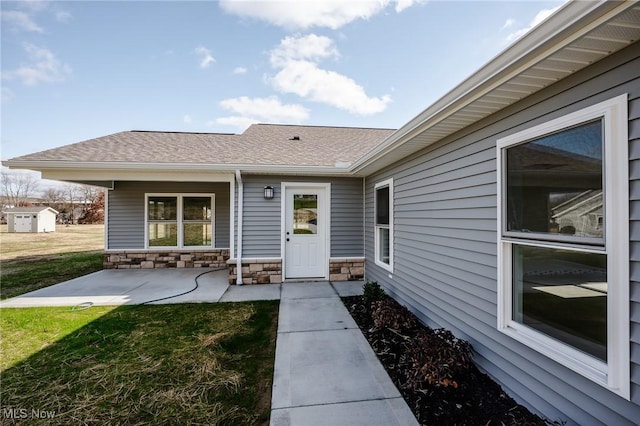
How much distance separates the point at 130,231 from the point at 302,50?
22.4 feet

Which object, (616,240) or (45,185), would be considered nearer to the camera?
(616,240)

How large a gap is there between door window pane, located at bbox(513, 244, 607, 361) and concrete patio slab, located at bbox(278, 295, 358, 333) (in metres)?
2.08

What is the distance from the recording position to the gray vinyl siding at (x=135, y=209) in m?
7.56

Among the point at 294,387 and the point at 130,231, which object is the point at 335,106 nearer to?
the point at 130,231

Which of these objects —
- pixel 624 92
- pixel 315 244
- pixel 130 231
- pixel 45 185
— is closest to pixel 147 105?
pixel 130 231

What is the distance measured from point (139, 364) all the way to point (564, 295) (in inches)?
147

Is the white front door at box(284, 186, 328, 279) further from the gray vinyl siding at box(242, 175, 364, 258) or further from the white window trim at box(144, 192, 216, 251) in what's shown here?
the white window trim at box(144, 192, 216, 251)

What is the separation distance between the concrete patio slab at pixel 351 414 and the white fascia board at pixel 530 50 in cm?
240

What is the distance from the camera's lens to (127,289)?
219 inches

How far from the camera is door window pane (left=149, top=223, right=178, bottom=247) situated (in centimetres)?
777

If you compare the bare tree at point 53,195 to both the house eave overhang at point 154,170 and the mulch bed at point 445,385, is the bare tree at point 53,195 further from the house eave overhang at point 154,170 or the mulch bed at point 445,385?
the mulch bed at point 445,385

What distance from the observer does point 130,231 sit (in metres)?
7.62

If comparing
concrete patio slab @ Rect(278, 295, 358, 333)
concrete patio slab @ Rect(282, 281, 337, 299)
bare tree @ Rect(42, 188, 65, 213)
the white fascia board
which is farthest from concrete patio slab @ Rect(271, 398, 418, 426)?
bare tree @ Rect(42, 188, 65, 213)

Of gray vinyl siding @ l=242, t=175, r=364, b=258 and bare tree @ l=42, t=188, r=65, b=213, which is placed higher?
bare tree @ l=42, t=188, r=65, b=213
